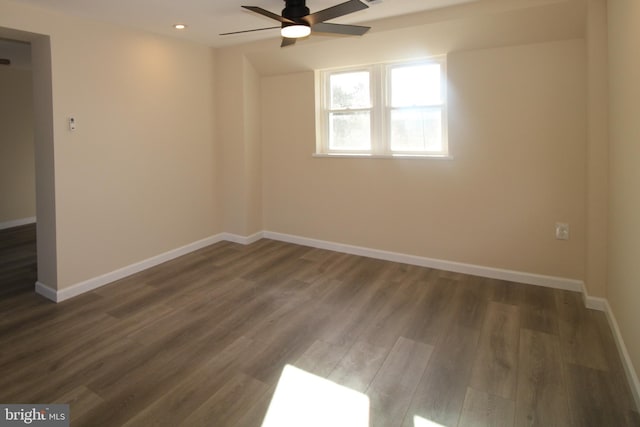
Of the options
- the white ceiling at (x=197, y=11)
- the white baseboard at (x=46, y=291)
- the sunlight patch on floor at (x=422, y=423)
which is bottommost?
the sunlight patch on floor at (x=422, y=423)

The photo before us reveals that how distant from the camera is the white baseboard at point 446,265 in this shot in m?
3.45

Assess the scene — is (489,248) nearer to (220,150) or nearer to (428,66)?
(428,66)

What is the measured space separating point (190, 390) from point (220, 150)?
3.39 m

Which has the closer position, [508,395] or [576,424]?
[576,424]

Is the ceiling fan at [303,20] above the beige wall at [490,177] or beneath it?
above

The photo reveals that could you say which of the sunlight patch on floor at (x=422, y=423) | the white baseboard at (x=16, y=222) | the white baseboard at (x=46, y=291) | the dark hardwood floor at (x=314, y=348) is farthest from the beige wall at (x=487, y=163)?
the white baseboard at (x=16, y=222)

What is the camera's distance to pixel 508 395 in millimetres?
2055

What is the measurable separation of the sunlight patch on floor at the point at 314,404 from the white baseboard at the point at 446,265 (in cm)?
222

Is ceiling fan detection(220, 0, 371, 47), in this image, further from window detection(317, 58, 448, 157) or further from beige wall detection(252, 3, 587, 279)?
window detection(317, 58, 448, 157)

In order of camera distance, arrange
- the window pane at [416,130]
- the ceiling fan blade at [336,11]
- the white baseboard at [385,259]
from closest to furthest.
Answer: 1. the ceiling fan blade at [336,11]
2. the white baseboard at [385,259]
3. the window pane at [416,130]

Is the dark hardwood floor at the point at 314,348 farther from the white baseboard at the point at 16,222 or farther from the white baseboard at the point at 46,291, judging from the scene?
the white baseboard at the point at 16,222

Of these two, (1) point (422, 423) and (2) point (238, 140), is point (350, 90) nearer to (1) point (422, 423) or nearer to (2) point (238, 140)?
(2) point (238, 140)

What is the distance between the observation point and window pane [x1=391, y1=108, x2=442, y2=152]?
3980 mm

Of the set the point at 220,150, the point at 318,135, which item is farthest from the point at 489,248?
the point at 220,150
